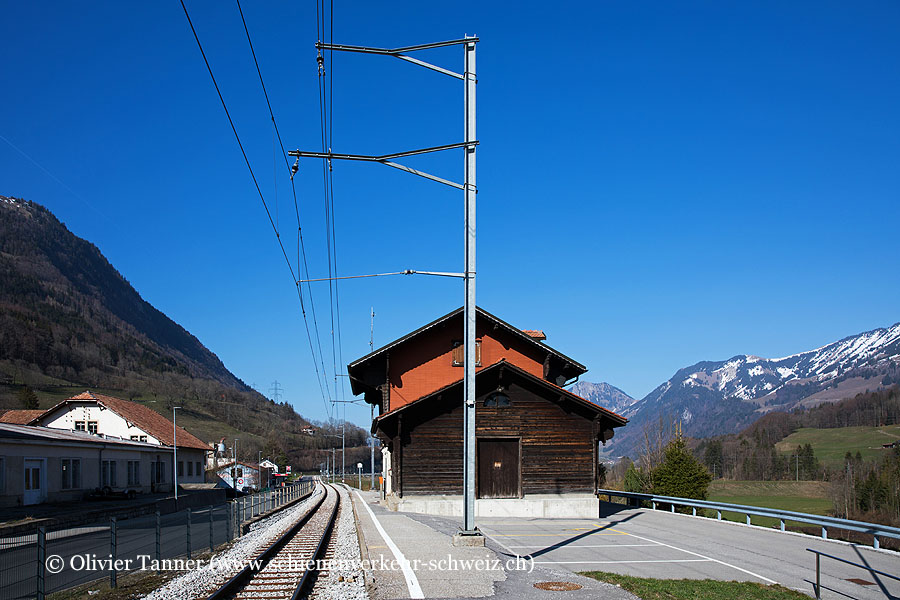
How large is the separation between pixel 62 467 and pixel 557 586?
4422 cm

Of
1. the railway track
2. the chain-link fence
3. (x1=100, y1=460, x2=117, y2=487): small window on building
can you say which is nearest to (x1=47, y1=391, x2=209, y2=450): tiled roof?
(x1=100, y1=460, x2=117, y2=487): small window on building

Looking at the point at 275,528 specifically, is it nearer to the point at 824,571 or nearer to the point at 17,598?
the point at 17,598

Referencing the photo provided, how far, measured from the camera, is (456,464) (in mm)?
29906

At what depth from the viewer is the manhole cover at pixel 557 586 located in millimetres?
11758

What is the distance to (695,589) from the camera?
39.5 ft

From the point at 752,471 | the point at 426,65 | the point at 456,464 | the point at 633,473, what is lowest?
the point at 752,471

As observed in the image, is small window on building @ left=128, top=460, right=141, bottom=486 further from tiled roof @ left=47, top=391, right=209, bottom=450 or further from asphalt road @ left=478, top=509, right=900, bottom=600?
asphalt road @ left=478, top=509, right=900, bottom=600

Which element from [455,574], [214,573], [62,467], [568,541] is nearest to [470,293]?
[455,574]

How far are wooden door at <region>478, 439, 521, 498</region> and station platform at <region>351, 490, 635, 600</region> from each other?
12048 millimetres

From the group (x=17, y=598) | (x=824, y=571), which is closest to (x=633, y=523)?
(x=824, y=571)

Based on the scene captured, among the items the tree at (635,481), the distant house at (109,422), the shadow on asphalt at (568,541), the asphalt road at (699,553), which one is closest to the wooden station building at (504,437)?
the shadow on asphalt at (568,541)

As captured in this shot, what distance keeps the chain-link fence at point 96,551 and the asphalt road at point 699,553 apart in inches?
298

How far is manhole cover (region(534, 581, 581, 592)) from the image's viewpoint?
38.6 feet

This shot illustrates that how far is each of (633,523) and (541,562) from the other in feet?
38.6
